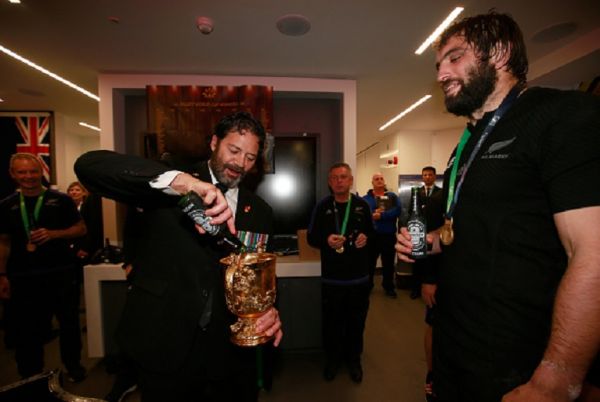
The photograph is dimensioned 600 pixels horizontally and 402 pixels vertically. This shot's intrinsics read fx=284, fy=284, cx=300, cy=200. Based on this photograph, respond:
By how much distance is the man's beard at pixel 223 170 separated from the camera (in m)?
1.51

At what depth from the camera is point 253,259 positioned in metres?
0.98

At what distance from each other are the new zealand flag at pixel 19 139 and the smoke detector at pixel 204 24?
203 inches

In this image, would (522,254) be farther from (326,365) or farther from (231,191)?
(326,365)

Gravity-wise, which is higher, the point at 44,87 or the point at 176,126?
the point at 44,87

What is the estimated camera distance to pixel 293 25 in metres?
2.80

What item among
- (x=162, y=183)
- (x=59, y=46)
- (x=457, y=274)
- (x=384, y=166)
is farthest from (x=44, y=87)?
(x=384, y=166)

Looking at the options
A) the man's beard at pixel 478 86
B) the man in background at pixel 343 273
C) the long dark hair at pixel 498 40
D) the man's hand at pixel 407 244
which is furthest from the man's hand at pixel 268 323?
the man in background at pixel 343 273

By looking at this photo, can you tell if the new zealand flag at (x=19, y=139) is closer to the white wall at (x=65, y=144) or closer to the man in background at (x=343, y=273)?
the white wall at (x=65, y=144)

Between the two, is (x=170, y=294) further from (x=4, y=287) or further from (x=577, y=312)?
(x=4, y=287)

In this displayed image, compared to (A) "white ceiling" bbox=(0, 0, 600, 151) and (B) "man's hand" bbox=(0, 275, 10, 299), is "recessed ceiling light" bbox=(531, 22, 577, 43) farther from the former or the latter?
(B) "man's hand" bbox=(0, 275, 10, 299)

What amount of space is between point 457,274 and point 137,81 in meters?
4.25

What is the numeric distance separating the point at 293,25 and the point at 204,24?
2.81ft

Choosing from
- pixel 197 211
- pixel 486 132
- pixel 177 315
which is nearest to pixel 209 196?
pixel 197 211

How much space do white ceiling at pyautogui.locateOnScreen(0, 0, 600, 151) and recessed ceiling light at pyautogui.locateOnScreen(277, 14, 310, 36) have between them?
6 centimetres
